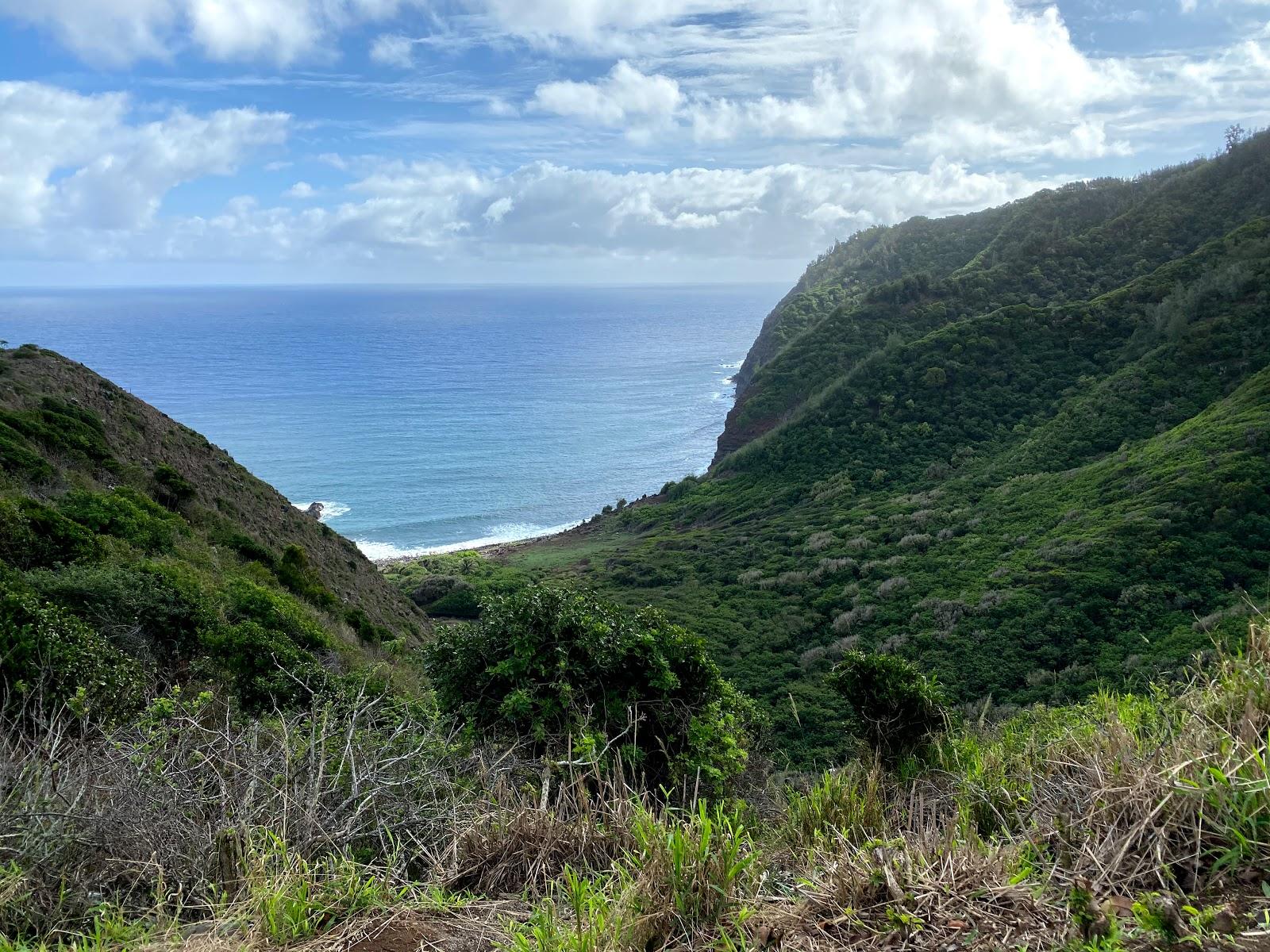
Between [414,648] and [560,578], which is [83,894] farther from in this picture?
[560,578]

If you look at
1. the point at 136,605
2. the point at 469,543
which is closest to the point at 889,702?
the point at 136,605

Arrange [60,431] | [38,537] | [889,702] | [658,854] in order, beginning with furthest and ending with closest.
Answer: [60,431], [38,537], [889,702], [658,854]

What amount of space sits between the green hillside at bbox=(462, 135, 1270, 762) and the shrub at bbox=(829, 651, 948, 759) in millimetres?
2959

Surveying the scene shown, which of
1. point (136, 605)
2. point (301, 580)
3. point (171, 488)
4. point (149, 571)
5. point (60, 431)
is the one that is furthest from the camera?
point (171, 488)

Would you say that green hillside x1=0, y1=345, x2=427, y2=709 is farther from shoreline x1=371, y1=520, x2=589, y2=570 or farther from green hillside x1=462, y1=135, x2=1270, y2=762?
shoreline x1=371, y1=520, x2=589, y2=570

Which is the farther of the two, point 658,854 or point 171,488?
point 171,488

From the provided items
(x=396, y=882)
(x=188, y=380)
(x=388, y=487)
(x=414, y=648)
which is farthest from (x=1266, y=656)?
(x=188, y=380)

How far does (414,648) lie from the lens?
20766mm

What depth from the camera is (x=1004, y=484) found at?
34.6 m

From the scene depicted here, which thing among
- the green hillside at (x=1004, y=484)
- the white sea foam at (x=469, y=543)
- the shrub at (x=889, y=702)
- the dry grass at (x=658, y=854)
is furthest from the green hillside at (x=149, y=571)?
the white sea foam at (x=469, y=543)

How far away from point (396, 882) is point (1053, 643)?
70.4 ft

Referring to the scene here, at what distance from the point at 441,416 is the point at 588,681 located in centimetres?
9648

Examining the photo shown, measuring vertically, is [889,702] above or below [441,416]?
below

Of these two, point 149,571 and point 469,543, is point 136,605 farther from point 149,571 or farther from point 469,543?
point 469,543
